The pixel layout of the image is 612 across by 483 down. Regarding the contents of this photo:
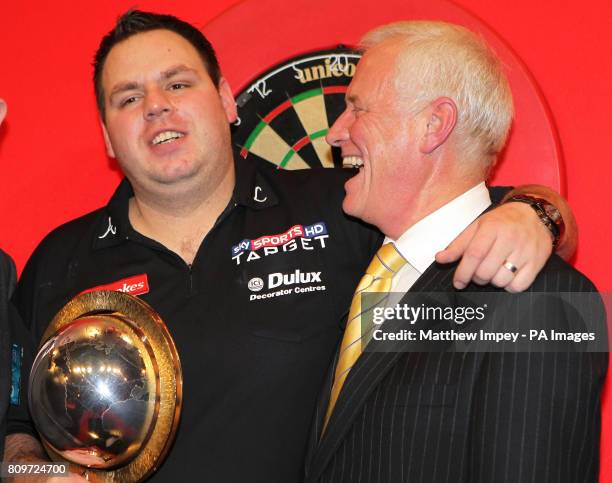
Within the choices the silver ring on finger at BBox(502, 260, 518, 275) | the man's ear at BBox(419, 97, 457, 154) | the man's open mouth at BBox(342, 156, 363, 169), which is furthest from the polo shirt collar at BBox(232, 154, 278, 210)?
the silver ring on finger at BBox(502, 260, 518, 275)

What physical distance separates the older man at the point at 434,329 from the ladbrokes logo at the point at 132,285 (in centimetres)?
46

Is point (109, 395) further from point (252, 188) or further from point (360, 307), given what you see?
point (252, 188)

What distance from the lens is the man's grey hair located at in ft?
5.27

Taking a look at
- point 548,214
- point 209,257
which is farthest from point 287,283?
point 548,214

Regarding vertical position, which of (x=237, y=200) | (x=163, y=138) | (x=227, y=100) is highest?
(x=227, y=100)

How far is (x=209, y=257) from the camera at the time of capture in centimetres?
183

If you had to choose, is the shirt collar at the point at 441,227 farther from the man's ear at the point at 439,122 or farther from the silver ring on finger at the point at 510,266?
the silver ring on finger at the point at 510,266

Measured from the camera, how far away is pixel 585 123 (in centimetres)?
203

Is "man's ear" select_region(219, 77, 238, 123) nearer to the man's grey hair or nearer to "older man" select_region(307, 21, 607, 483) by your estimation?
"older man" select_region(307, 21, 607, 483)

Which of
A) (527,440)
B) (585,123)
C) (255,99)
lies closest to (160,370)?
(527,440)

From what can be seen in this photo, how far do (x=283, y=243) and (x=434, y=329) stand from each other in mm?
476

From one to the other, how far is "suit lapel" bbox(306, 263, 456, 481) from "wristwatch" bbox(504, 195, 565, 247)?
18cm

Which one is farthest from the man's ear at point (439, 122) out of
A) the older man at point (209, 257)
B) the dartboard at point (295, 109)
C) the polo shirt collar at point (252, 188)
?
the dartboard at point (295, 109)

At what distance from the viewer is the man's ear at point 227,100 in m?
1.99
